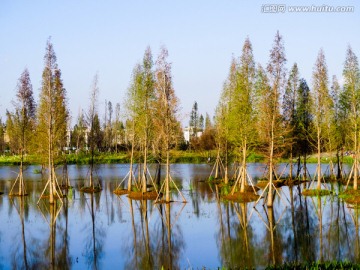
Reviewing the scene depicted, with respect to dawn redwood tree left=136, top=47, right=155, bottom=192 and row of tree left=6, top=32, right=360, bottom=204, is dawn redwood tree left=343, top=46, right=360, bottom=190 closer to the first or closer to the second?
row of tree left=6, top=32, right=360, bottom=204

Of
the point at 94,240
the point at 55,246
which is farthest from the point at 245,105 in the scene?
the point at 55,246

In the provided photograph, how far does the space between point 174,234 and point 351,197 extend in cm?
1774

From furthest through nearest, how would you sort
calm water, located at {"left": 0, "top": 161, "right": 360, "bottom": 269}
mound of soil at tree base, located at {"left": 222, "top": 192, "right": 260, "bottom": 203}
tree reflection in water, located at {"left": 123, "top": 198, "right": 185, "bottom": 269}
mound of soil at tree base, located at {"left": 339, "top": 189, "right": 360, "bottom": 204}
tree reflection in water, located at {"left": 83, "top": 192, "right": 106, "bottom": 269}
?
mound of soil at tree base, located at {"left": 222, "top": 192, "right": 260, "bottom": 203} → mound of soil at tree base, located at {"left": 339, "top": 189, "right": 360, "bottom": 204} → tree reflection in water, located at {"left": 83, "top": 192, "right": 106, "bottom": 269} → calm water, located at {"left": 0, "top": 161, "right": 360, "bottom": 269} → tree reflection in water, located at {"left": 123, "top": 198, "right": 185, "bottom": 269}

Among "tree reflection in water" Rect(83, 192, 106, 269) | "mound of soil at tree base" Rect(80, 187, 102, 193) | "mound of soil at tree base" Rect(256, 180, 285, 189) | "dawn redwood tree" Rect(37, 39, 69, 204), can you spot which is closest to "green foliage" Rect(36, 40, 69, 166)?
"dawn redwood tree" Rect(37, 39, 69, 204)

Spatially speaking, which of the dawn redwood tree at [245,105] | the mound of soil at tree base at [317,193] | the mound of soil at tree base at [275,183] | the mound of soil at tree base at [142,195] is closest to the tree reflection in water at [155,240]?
the mound of soil at tree base at [142,195]

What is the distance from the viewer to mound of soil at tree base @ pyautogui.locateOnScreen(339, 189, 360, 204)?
32100 millimetres

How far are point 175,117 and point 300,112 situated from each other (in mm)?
22997

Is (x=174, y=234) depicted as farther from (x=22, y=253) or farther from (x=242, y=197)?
(x=242, y=197)

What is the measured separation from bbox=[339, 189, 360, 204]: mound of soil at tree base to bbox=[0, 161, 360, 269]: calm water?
81 cm

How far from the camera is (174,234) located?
23.3 m

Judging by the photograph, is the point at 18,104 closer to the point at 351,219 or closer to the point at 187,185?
the point at 187,185

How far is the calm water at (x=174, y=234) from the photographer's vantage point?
728 inches

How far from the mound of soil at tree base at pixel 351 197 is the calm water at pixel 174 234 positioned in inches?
31.9

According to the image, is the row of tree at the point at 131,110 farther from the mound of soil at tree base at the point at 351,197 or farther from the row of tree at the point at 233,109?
the mound of soil at tree base at the point at 351,197
